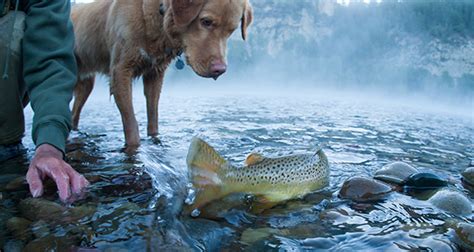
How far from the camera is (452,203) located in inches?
98.3

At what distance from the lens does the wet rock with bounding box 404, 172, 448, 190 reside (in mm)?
3023

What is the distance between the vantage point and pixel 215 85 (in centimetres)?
3581

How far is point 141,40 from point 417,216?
10.1 feet

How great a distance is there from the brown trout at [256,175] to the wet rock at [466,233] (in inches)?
37.7

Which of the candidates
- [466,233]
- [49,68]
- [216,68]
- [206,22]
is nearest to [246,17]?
[206,22]

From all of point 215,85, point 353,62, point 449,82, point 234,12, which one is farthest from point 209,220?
point 353,62

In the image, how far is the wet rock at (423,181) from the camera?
302 centimetres

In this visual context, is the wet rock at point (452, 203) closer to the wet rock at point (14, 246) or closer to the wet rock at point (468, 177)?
the wet rock at point (468, 177)

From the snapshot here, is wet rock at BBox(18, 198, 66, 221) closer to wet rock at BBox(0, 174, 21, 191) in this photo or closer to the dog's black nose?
wet rock at BBox(0, 174, 21, 191)

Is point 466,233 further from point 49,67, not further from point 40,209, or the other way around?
point 49,67

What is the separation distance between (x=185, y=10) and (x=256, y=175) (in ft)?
6.19

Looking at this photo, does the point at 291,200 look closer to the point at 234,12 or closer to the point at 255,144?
the point at 234,12

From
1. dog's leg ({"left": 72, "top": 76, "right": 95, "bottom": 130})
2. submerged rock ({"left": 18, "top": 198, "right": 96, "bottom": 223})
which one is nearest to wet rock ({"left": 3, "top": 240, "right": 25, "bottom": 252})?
submerged rock ({"left": 18, "top": 198, "right": 96, "bottom": 223})

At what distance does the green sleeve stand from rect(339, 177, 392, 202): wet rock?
191 cm
